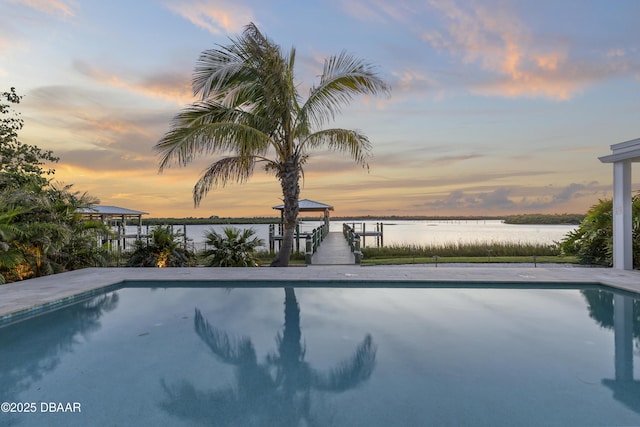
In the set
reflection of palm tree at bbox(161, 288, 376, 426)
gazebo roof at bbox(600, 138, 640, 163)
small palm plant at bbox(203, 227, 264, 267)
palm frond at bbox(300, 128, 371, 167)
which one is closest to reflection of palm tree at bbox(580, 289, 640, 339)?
gazebo roof at bbox(600, 138, 640, 163)

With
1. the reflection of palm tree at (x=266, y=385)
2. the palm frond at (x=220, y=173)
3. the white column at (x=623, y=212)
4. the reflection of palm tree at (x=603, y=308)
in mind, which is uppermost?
the palm frond at (x=220, y=173)

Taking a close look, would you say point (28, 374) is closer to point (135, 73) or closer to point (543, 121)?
point (135, 73)

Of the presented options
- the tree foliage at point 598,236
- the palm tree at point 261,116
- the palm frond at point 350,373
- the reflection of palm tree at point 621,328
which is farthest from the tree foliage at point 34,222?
the tree foliage at point 598,236

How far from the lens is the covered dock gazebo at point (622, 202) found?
7.52 metres

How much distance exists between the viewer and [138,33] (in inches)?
389

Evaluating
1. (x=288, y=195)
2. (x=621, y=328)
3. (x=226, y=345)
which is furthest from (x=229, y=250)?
(x=621, y=328)

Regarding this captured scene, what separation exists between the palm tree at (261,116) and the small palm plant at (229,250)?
107 centimetres

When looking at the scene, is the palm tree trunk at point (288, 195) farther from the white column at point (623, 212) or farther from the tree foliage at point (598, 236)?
the tree foliage at point (598, 236)

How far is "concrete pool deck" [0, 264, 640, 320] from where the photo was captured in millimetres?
6297

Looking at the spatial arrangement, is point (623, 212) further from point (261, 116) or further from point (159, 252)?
point (159, 252)

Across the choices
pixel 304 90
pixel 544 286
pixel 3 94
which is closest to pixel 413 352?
pixel 544 286

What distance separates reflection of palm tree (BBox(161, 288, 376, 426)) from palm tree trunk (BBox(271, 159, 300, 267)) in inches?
179

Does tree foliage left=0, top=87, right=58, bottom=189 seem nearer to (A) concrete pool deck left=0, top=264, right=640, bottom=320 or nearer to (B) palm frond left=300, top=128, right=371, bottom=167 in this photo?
(A) concrete pool deck left=0, top=264, right=640, bottom=320

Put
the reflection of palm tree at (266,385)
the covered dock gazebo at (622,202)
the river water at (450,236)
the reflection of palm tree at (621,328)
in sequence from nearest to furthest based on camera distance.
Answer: the reflection of palm tree at (266,385)
the reflection of palm tree at (621,328)
the covered dock gazebo at (622,202)
the river water at (450,236)
